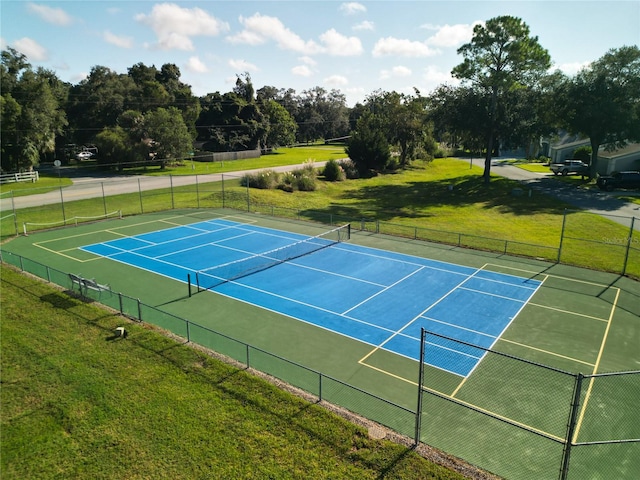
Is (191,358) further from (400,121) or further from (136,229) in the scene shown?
(400,121)

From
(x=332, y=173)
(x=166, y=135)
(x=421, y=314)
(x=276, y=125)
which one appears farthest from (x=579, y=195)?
(x=276, y=125)

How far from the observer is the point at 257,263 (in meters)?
27.0

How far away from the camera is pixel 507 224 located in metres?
38.6

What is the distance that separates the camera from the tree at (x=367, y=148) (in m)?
67.9

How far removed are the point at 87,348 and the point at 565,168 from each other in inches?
2586

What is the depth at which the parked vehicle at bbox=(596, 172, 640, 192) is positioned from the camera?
50438 millimetres

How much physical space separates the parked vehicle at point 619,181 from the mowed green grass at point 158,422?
50844mm

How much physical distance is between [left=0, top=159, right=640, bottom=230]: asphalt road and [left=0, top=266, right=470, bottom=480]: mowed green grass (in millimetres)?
25053

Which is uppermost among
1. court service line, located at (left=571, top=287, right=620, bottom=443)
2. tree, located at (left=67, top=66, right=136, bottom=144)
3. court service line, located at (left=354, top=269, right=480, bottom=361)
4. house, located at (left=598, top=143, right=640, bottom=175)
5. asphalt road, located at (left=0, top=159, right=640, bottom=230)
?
tree, located at (left=67, top=66, right=136, bottom=144)

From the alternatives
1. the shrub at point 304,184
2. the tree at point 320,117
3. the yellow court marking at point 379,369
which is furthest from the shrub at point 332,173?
the tree at point 320,117

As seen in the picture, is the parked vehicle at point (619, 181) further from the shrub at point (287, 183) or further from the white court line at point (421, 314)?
the shrub at point (287, 183)

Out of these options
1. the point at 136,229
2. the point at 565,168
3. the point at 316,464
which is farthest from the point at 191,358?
the point at 565,168

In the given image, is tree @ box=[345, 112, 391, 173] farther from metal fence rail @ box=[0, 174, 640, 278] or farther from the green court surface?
the green court surface

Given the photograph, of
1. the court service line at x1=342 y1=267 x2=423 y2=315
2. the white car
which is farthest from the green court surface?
the white car
